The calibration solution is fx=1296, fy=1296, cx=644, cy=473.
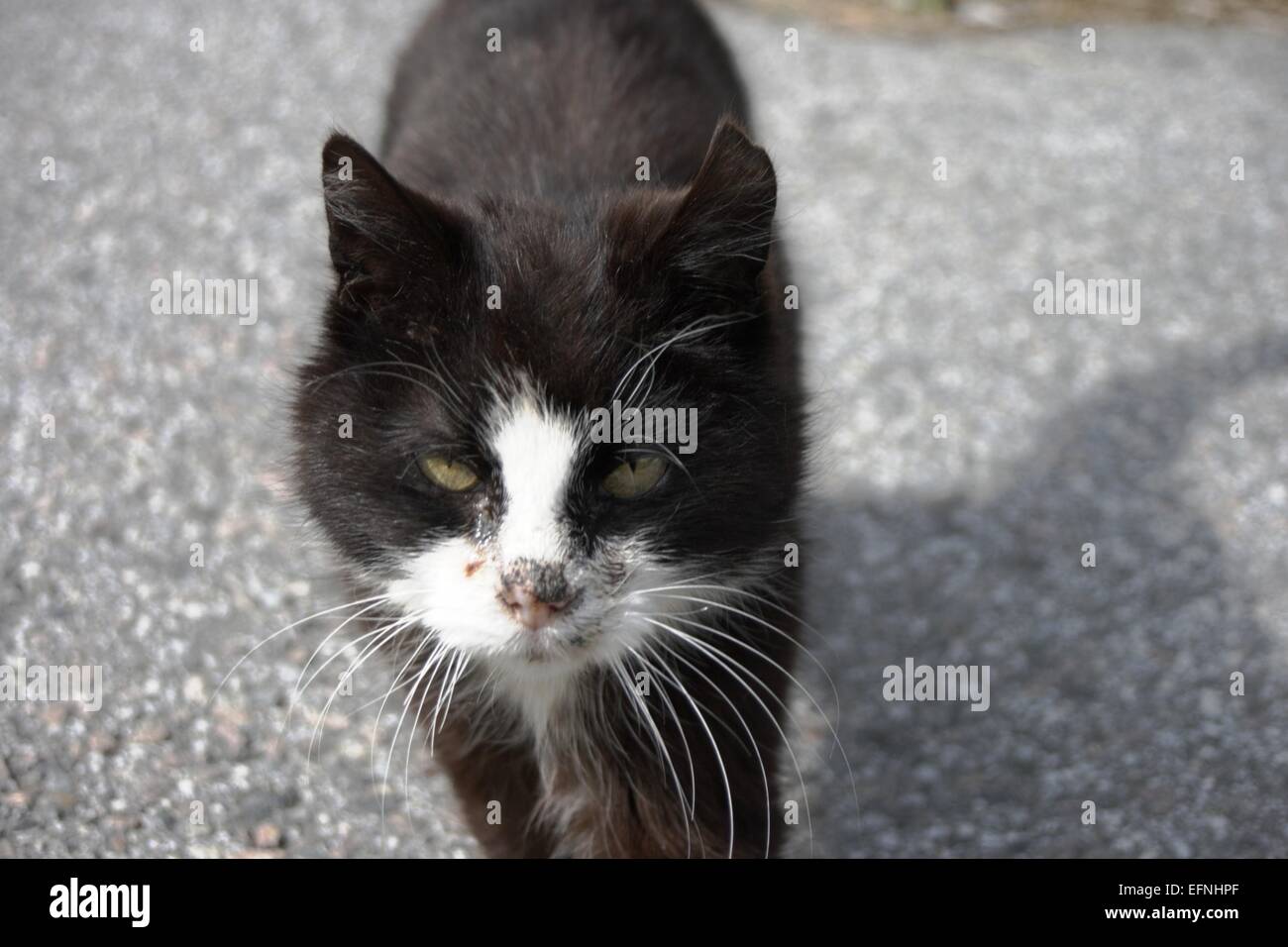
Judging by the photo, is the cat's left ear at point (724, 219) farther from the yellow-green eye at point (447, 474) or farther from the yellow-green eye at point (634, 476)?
the yellow-green eye at point (447, 474)

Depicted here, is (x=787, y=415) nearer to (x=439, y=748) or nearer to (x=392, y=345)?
(x=392, y=345)

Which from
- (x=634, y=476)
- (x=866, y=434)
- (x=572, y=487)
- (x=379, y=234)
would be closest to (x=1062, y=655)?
(x=866, y=434)

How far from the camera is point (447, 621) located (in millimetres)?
2104

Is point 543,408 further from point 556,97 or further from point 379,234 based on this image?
point 556,97

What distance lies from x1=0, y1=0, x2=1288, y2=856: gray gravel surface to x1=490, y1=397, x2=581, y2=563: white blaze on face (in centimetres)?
90

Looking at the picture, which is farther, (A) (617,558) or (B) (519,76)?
(B) (519,76)

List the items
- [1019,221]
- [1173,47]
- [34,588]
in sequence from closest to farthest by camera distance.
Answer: [34,588] → [1019,221] → [1173,47]

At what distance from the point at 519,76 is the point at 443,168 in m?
0.38

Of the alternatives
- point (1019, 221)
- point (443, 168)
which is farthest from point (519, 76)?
point (1019, 221)

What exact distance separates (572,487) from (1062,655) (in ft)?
6.96

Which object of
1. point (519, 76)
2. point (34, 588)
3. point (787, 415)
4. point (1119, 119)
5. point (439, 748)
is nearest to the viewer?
point (787, 415)

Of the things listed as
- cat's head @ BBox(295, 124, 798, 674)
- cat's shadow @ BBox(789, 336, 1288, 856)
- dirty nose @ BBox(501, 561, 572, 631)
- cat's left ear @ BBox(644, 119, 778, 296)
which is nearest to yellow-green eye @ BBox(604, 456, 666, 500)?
cat's head @ BBox(295, 124, 798, 674)

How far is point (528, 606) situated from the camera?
6.47 ft

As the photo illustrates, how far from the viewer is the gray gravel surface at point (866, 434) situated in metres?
3.15
